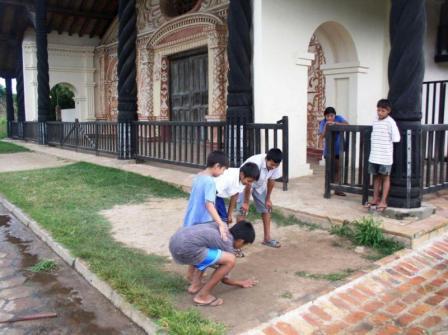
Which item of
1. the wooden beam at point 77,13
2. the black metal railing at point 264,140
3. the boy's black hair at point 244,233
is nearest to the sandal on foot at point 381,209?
the black metal railing at point 264,140

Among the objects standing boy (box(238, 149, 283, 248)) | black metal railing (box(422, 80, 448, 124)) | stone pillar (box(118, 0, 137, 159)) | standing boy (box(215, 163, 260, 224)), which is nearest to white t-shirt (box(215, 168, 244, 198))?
standing boy (box(215, 163, 260, 224))

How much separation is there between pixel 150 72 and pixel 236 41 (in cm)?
814

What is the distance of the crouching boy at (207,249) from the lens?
128 inches

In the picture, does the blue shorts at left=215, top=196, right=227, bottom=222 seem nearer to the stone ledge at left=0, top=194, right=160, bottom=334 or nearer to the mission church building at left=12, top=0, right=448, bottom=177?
the stone ledge at left=0, top=194, right=160, bottom=334

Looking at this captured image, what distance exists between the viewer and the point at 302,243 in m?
4.79

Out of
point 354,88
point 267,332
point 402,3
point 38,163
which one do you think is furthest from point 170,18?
point 267,332

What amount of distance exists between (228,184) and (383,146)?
231cm

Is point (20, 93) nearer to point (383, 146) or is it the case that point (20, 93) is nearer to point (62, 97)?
point (62, 97)

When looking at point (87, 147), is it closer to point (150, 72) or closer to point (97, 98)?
point (150, 72)

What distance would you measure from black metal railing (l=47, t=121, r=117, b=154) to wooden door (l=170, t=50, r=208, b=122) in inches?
114

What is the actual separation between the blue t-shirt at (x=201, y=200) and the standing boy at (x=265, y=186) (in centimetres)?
80

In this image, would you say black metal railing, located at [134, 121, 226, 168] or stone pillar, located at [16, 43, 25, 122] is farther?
stone pillar, located at [16, 43, 25, 122]

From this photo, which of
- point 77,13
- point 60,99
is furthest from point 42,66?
point 60,99

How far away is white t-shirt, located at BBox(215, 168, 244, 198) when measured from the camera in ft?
12.1
